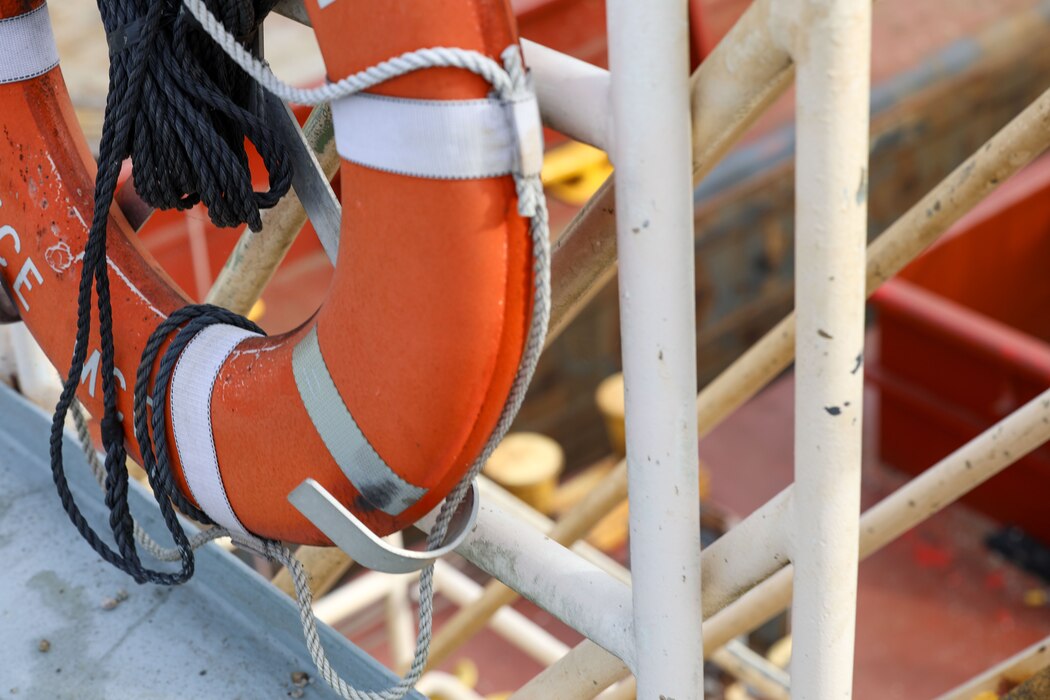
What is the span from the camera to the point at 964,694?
5.22ft

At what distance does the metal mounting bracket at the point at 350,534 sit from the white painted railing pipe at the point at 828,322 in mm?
302

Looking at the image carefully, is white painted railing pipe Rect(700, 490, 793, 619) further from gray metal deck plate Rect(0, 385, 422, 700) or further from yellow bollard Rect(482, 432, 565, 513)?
yellow bollard Rect(482, 432, 565, 513)

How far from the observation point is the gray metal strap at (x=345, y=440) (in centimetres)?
99

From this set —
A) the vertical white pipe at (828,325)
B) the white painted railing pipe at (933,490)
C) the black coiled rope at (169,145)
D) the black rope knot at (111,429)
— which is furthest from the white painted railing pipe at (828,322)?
the black rope knot at (111,429)

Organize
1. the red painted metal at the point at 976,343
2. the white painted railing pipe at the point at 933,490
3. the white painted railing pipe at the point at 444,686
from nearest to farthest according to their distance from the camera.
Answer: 1. the white painted railing pipe at the point at 933,490
2. the white painted railing pipe at the point at 444,686
3. the red painted metal at the point at 976,343

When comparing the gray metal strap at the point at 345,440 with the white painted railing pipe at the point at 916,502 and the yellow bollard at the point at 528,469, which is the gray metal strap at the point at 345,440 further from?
the yellow bollard at the point at 528,469

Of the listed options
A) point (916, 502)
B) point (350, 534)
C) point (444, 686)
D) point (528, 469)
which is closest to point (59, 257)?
point (350, 534)

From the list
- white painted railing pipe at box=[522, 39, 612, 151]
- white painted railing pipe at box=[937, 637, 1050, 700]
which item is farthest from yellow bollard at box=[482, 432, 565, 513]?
white painted railing pipe at box=[522, 39, 612, 151]

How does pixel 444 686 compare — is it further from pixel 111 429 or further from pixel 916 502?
pixel 111 429

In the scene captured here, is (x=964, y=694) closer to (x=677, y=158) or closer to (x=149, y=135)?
(x=677, y=158)

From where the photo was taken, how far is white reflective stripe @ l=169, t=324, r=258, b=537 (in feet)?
3.62

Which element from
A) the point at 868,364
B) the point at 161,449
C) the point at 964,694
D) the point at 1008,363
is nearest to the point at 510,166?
the point at 161,449

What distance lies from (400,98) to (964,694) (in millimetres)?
1120

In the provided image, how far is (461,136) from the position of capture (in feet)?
2.84
